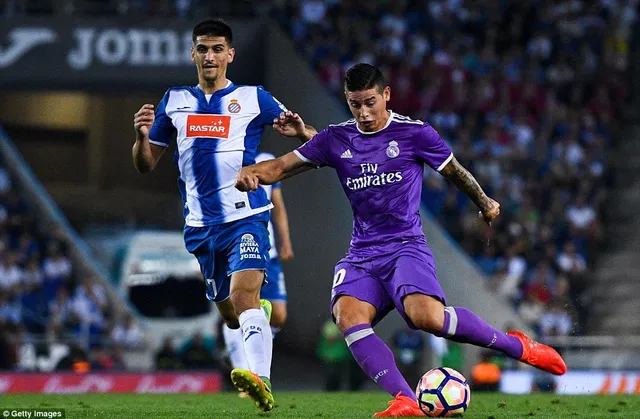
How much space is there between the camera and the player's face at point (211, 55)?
963 cm

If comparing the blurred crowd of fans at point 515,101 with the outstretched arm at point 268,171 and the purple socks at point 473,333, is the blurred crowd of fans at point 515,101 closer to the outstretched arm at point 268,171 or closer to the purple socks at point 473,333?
the purple socks at point 473,333

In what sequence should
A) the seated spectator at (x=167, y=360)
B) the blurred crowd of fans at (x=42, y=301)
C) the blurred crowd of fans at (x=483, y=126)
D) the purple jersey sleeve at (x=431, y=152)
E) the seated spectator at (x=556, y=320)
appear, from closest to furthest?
1. the purple jersey sleeve at (x=431, y=152)
2. the seated spectator at (x=167, y=360)
3. the seated spectator at (x=556, y=320)
4. the blurred crowd of fans at (x=42, y=301)
5. the blurred crowd of fans at (x=483, y=126)

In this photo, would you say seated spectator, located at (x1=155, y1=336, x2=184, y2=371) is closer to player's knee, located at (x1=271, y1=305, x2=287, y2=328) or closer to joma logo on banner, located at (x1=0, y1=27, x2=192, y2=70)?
joma logo on banner, located at (x1=0, y1=27, x2=192, y2=70)

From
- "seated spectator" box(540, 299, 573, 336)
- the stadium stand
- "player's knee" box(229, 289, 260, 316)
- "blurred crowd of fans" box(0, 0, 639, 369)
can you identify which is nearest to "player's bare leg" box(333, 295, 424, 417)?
"player's knee" box(229, 289, 260, 316)

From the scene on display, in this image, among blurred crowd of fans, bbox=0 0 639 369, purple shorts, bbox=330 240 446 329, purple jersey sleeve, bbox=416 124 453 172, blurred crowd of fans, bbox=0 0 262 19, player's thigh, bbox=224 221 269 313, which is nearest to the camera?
purple shorts, bbox=330 240 446 329

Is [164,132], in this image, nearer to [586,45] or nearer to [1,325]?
[1,325]

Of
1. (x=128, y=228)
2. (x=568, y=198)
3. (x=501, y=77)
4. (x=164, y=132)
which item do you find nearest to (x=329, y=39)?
(x=501, y=77)

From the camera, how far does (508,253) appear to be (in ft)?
71.4

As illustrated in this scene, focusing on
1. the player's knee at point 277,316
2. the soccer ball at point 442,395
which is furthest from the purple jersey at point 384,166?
the player's knee at point 277,316

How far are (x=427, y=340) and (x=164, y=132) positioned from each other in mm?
11649

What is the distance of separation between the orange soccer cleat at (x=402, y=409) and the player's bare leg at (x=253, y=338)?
78 cm

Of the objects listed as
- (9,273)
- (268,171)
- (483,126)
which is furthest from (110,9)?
(268,171)

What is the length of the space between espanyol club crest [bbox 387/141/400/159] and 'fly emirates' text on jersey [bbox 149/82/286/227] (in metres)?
1.26

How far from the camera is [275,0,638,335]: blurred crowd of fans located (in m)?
22.0
